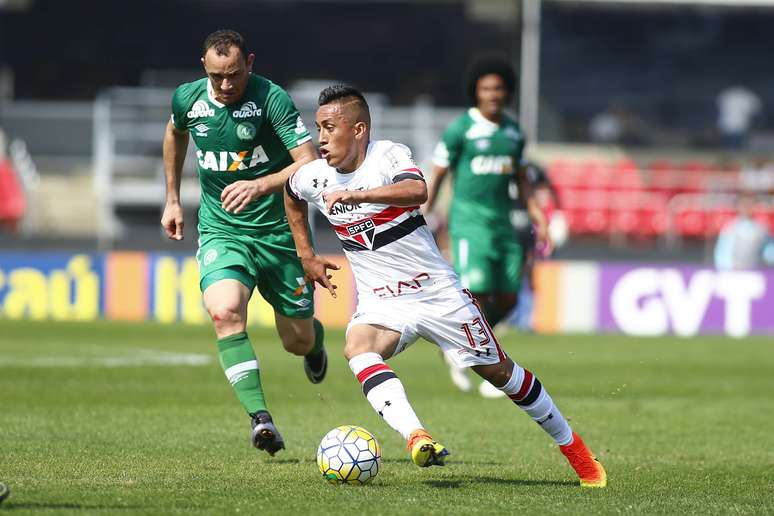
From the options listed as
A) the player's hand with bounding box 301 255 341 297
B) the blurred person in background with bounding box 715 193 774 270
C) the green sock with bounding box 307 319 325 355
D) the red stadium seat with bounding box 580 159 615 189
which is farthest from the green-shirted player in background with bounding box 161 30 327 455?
the red stadium seat with bounding box 580 159 615 189

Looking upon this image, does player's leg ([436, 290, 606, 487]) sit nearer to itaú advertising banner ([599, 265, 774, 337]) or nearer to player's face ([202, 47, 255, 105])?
player's face ([202, 47, 255, 105])

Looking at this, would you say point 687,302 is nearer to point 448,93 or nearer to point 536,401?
point 448,93

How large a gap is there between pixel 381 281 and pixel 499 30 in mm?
29127

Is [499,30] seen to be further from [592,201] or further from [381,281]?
[381,281]

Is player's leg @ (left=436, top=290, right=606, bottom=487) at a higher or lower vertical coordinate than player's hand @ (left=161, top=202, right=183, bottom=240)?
lower

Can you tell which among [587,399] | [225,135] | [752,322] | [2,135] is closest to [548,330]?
[752,322]

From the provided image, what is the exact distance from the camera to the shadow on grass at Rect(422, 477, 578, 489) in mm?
7062

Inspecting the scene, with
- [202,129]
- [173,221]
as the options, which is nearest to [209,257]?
[173,221]

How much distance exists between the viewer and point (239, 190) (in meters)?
7.84

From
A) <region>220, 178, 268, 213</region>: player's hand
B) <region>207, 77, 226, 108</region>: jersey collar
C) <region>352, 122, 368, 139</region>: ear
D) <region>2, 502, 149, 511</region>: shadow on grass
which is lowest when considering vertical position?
<region>2, 502, 149, 511</region>: shadow on grass

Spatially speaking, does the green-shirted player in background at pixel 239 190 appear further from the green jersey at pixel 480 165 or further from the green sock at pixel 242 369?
the green jersey at pixel 480 165

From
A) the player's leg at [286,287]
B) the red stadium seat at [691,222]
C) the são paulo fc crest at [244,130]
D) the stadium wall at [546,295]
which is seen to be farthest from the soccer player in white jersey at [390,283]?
the red stadium seat at [691,222]

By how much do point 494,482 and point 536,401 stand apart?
19.7 inches

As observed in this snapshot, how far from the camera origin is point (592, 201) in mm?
29406
